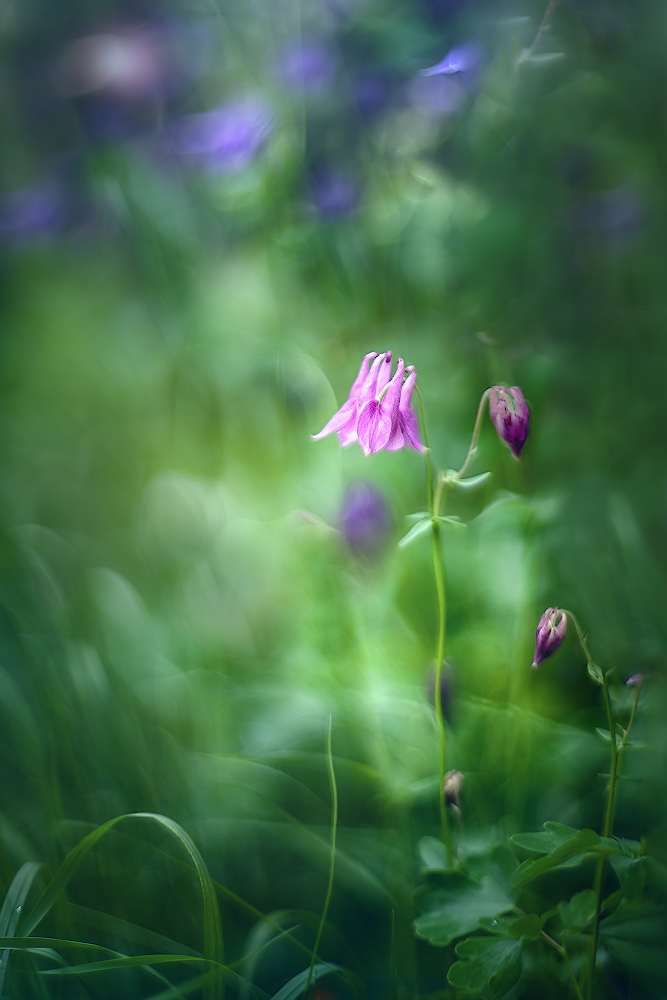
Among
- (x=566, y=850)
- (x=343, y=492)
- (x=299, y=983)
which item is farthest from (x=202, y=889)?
(x=343, y=492)

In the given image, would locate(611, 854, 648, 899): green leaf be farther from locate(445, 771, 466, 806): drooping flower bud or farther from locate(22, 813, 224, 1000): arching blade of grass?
locate(22, 813, 224, 1000): arching blade of grass

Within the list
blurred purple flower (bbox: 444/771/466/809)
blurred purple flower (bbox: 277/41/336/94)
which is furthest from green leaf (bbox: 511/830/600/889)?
blurred purple flower (bbox: 277/41/336/94)

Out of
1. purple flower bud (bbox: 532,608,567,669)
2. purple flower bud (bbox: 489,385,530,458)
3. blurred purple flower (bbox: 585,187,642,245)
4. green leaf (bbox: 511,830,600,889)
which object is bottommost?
green leaf (bbox: 511,830,600,889)

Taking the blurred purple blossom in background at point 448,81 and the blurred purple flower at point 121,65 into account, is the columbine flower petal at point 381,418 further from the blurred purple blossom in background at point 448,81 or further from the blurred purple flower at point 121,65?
the blurred purple flower at point 121,65

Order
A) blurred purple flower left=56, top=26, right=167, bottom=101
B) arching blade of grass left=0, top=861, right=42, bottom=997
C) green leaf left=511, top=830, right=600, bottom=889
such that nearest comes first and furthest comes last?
1. green leaf left=511, top=830, right=600, bottom=889
2. arching blade of grass left=0, top=861, right=42, bottom=997
3. blurred purple flower left=56, top=26, right=167, bottom=101

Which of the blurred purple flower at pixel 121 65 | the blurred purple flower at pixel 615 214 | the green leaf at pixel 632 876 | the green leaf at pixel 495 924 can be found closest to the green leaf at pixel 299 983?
the green leaf at pixel 495 924

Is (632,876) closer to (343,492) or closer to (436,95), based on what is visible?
(343,492)

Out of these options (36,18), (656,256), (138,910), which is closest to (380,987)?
(138,910)

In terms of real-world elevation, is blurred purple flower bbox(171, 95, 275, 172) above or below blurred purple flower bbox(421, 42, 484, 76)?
below
